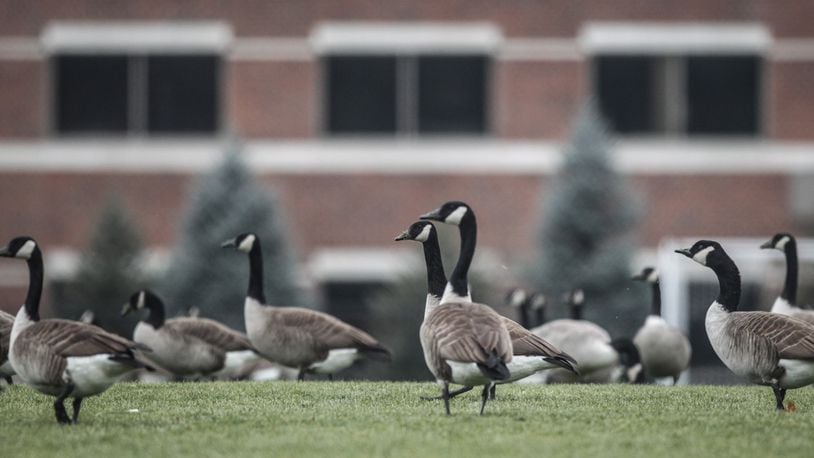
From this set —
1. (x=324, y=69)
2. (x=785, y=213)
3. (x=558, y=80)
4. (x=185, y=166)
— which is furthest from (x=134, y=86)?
(x=785, y=213)

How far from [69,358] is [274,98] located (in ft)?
70.3

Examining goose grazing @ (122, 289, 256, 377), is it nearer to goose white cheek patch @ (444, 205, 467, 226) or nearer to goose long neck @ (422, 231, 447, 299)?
goose long neck @ (422, 231, 447, 299)

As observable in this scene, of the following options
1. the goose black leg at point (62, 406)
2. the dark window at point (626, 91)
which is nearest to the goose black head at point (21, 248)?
the goose black leg at point (62, 406)

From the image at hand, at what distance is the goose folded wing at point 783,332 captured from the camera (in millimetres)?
12578

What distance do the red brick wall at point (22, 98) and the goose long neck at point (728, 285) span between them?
22.4 metres

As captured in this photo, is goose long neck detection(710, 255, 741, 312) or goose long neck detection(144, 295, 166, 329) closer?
goose long neck detection(710, 255, 741, 312)

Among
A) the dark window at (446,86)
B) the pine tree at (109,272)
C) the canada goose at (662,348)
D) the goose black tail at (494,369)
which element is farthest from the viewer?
the dark window at (446,86)

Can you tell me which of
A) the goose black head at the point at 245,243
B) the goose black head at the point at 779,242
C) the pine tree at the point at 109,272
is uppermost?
the goose black head at the point at 779,242

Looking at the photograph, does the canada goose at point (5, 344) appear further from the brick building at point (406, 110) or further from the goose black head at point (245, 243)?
the brick building at point (406, 110)

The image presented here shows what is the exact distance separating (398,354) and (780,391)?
13.3 meters

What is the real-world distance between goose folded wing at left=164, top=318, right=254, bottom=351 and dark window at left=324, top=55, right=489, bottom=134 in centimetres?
1516

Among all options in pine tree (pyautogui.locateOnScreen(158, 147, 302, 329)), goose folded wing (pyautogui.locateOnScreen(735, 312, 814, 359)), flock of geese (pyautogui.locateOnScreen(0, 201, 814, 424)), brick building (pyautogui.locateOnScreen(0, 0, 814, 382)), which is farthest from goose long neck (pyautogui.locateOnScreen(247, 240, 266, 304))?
brick building (pyautogui.locateOnScreen(0, 0, 814, 382))

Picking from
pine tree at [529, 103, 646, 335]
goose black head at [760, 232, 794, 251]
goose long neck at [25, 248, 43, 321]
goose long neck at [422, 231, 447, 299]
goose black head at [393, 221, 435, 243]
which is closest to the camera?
goose long neck at [25, 248, 43, 321]

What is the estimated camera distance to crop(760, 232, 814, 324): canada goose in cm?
1653
